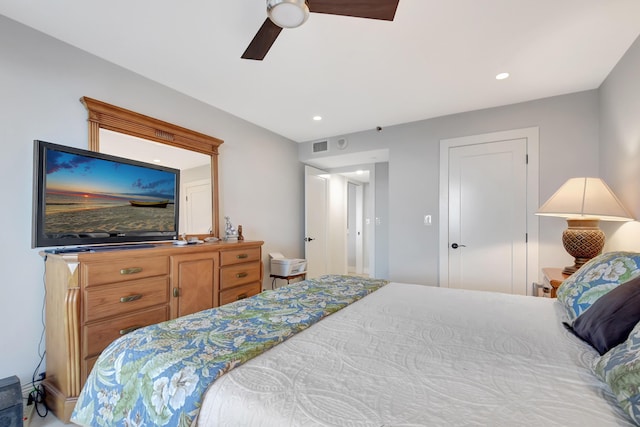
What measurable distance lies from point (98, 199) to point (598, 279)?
303cm

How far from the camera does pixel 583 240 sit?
2.16m

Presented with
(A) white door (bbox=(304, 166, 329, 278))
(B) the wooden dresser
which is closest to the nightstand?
(B) the wooden dresser

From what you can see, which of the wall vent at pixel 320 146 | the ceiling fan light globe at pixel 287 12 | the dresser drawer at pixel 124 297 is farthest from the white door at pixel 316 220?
the ceiling fan light globe at pixel 287 12

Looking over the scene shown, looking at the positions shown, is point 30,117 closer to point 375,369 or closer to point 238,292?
point 238,292

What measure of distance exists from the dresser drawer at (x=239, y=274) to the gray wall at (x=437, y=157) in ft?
5.88

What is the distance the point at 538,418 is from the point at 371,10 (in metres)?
1.64

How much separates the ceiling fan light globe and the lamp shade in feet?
7.13

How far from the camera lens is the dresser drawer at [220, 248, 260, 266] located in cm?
267

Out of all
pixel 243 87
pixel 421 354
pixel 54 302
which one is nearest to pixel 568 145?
pixel 421 354

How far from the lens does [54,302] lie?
1812 millimetres

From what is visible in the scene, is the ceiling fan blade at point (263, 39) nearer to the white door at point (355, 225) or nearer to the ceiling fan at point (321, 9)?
the ceiling fan at point (321, 9)

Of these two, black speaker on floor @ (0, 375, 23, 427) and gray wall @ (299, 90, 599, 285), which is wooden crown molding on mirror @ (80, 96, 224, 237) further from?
gray wall @ (299, 90, 599, 285)

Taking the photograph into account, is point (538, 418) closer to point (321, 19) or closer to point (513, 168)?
point (321, 19)

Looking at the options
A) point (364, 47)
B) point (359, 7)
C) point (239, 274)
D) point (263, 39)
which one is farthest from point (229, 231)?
point (359, 7)
